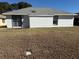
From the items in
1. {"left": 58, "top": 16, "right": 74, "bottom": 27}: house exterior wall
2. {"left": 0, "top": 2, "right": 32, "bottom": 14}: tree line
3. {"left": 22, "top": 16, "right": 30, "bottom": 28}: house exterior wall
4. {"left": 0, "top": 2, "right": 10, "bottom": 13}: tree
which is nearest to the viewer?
{"left": 22, "top": 16, "right": 30, "bottom": 28}: house exterior wall

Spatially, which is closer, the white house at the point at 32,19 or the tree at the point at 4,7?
the white house at the point at 32,19

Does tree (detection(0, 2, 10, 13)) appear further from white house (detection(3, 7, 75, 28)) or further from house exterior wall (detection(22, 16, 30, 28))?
house exterior wall (detection(22, 16, 30, 28))

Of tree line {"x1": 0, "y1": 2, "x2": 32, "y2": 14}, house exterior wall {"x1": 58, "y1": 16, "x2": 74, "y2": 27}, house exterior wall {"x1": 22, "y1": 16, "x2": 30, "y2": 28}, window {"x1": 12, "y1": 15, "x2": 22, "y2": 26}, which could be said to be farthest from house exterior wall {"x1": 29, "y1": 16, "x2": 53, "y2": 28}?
tree line {"x1": 0, "y1": 2, "x2": 32, "y2": 14}

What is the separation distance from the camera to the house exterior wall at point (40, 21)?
23.5m

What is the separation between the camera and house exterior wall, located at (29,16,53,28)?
23.5m

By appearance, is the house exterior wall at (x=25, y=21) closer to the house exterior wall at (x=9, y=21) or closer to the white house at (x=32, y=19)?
the white house at (x=32, y=19)

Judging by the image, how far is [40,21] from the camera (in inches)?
932

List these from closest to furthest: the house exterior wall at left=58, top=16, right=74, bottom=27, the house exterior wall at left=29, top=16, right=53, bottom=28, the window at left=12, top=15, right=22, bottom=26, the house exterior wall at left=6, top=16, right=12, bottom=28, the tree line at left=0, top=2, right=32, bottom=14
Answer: the house exterior wall at left=6, top=16, right=12, bottom=28 < the house exterior wall at left=29, top=16, right=53, bottom=28 < the window at left=12, top=15, right=22, bottom=26 < the house exterior wall at left=58, top=16, right=74, bottom=27 < the tree line at left=0, top=2, right=32, bottom=14

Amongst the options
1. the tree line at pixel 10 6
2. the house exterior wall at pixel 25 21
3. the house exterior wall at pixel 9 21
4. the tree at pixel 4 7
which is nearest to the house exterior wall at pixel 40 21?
the house exterior wall at pixel 25 21

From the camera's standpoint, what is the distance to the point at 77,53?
22.8 ft

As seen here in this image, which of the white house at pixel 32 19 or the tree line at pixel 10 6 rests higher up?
the tree line at pixel 10 6

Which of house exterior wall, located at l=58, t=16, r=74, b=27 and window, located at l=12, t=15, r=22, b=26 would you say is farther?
house exterior wall, located at l=58, t=16, r=74, b=27

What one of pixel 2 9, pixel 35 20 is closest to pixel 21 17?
pixel 35 20

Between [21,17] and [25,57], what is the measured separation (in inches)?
706
